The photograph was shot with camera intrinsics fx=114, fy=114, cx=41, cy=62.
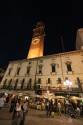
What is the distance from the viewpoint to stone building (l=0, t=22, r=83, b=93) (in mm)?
24328

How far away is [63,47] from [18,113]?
45429 millimetres

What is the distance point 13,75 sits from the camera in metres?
32.4

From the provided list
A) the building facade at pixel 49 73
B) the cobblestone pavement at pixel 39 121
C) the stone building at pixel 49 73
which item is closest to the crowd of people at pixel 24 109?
the cobblestone pavement at pixel 39 121

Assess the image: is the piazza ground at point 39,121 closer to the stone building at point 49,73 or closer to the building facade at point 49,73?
the stone building at point 49,73

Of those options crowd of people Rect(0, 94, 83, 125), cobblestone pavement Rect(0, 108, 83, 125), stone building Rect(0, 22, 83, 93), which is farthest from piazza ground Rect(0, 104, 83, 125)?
stone building Rect(0, 22, 83, 93)

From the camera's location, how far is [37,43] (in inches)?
1716

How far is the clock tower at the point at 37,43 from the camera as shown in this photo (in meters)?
41.0

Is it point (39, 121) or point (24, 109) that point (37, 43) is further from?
point (24, 109)

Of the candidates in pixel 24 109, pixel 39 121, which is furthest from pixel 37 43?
pixel 24 109

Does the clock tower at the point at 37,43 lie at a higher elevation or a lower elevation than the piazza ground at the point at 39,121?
higher

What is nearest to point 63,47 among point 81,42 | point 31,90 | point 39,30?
point 39,30

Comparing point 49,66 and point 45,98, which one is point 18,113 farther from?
point 49,66

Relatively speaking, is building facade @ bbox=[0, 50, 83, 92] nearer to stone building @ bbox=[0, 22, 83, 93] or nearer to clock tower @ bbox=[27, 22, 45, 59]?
stone building @ bbox=[0, 22, 83, 93]

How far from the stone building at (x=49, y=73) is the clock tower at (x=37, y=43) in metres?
7.91
